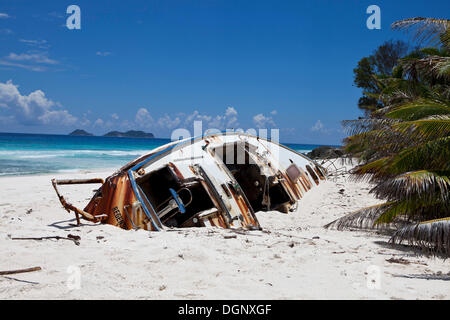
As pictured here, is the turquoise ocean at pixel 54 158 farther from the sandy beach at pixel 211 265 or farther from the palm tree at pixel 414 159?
the palm tree at pixel 414 159

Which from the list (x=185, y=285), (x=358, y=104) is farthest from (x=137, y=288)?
(x=358, y=104)

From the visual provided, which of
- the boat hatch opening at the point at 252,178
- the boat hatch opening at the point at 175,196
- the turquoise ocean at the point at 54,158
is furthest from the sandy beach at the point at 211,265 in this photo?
the turquoise ocean at the point at 54,158

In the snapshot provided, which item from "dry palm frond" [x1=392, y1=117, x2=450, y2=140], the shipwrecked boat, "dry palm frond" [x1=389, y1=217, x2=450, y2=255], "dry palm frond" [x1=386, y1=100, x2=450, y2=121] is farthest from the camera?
the shipwrecked boat

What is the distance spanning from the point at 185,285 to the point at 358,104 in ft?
101

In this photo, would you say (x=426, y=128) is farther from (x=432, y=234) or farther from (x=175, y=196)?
(x=175, y=196)

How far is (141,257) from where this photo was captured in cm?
409

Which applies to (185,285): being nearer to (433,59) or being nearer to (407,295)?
(407,295)

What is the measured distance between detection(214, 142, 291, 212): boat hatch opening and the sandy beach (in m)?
2.93

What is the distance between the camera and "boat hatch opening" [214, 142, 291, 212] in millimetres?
8773

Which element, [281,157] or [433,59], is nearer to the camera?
[433,59]

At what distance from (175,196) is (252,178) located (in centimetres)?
360

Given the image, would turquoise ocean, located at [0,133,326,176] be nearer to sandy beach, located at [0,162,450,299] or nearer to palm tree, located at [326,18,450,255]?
sandy beach, located at [0,162,450,299]

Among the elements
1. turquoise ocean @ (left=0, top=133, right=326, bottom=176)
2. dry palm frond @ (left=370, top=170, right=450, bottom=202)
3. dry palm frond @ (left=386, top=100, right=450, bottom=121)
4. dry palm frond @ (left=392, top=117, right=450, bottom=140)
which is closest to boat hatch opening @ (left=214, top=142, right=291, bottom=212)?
dry palm frond @ (left=386, top=100, right=450, bottom=121)

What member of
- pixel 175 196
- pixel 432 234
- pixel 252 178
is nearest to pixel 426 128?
pixel 432 234
